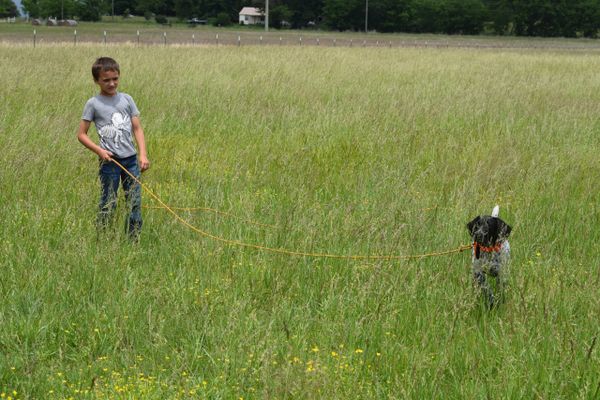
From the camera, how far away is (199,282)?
437 cm

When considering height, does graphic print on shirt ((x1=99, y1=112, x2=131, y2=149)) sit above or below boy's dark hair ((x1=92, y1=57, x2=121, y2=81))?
below

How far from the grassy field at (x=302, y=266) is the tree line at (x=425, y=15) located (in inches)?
3068

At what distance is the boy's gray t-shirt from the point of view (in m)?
5.34

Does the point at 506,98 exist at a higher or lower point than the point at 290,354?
higher

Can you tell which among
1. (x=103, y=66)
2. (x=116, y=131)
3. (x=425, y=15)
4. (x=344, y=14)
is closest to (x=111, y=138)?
(x=116, y=131)

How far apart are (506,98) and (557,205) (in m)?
6.49

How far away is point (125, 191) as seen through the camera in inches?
215

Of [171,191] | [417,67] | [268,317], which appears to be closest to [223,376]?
[268,317]

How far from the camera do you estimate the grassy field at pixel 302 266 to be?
11.2 ft

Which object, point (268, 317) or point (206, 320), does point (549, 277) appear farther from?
point (206, 320)

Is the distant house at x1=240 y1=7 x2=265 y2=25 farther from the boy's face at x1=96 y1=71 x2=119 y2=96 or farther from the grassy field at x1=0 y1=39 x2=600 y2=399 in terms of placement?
the boy's face at x1=96 y1=71 x2=119 y2=96

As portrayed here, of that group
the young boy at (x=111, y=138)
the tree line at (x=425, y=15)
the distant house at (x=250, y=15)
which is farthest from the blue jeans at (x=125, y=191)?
the distant house at (x=250, y=15)

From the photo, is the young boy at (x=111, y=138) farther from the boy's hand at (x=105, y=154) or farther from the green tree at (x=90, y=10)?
the green tree at (x=90, y=10)

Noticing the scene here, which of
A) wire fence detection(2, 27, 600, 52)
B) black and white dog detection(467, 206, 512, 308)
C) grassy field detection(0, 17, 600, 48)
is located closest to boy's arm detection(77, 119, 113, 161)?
black and white dog detection(467, 206, 512, 308)
